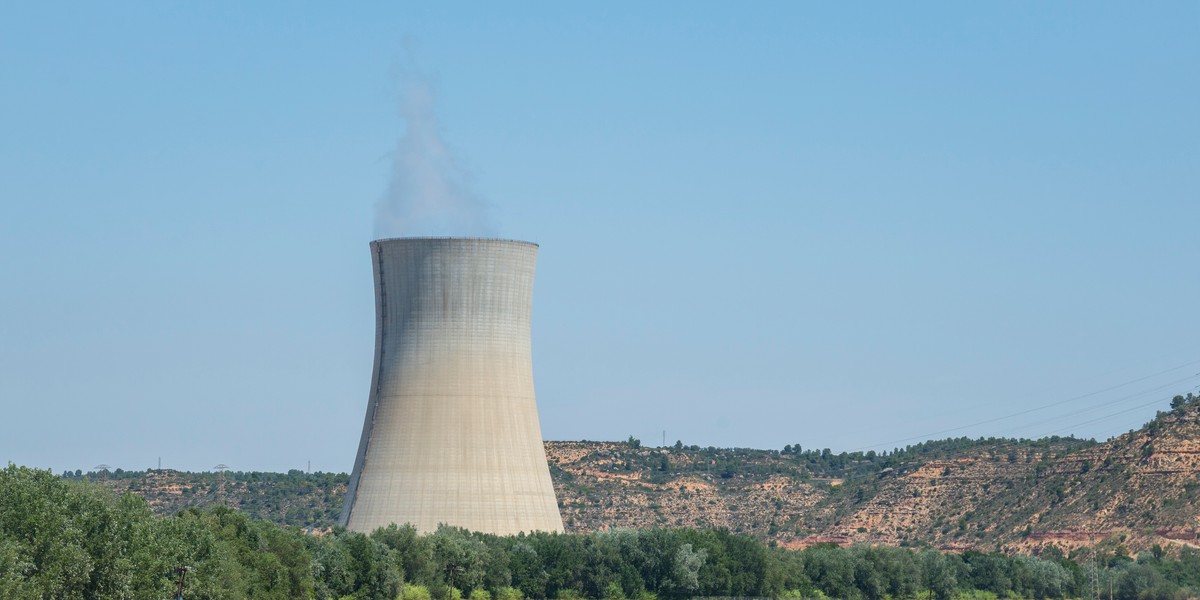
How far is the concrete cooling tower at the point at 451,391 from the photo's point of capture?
51.1 meters

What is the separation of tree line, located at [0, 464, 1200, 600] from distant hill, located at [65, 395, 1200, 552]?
17.0 ft

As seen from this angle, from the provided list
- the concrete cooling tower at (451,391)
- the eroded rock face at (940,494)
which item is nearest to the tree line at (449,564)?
the concrete cooling tower at (451,391)

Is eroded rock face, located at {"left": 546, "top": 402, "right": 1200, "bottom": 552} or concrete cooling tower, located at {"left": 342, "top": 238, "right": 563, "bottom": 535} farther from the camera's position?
eroded rock face, located at {"left": 546, "top": 402, "right": 1200, "bottom": 552}


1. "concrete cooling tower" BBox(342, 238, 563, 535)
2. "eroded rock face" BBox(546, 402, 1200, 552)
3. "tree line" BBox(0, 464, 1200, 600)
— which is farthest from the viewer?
"eroded rock face" BBox(546, 402, 1200, 552)

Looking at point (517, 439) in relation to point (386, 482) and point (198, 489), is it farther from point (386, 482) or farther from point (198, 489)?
point (198, 489)

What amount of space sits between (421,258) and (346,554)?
9.31 meters

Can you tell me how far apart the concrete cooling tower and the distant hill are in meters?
41.7

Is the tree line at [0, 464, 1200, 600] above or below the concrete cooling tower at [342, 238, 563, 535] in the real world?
below

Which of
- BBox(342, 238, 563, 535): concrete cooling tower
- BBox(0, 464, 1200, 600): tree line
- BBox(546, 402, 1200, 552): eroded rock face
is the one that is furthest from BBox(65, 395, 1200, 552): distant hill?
BBox(342, 238, 563, 535): concrete cooling tower

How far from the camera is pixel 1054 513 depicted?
3620 inches

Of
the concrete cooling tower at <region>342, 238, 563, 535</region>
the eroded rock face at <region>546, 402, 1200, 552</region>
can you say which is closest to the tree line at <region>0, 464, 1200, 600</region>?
the concrete cooling tower at <region>342, 238, 563, 535</region>

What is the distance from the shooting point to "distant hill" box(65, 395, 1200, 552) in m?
88.4

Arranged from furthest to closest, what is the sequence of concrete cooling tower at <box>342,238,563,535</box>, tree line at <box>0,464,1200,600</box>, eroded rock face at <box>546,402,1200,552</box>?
eroded rock face at <box>546,402,1200,552</box> → concrete cooling tower at <box>342,238,563,535</box> → tree line at <box>0,464,1200,600</box>

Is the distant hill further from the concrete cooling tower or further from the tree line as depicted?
the concrete cooling tower
